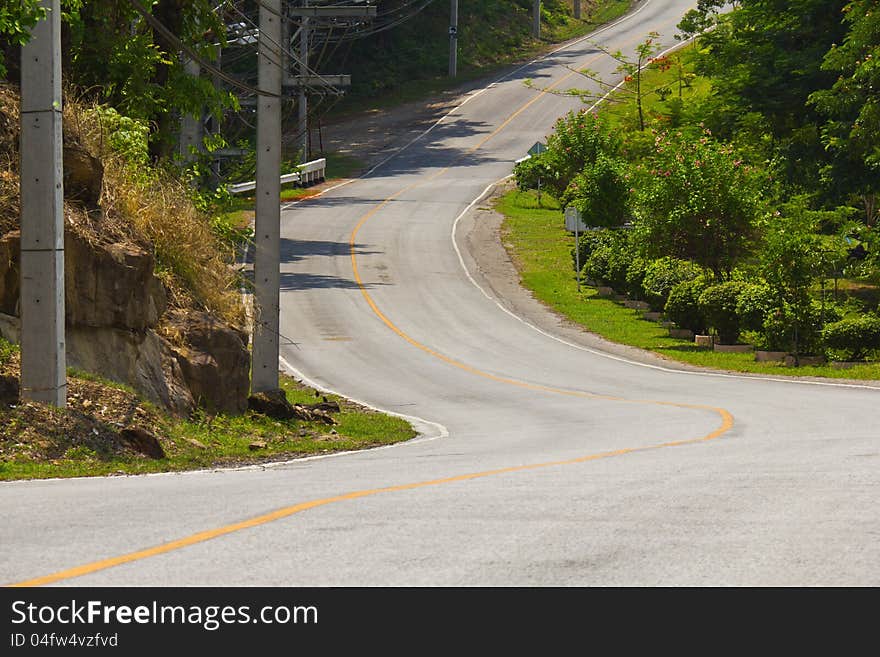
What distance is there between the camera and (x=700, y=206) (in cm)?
3797

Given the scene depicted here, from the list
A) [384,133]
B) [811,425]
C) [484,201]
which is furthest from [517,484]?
[384,133]

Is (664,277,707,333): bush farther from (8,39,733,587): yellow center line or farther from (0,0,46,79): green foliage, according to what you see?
(0,0,46,79): green foliage

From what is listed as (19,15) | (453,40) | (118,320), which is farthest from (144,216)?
(453,40)

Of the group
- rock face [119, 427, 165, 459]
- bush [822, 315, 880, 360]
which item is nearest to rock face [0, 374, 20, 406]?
rock face [119, 427, 165, 459]

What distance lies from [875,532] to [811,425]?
11.9 metres

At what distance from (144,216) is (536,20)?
85.4 metres

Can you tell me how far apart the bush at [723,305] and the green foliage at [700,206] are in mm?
3351

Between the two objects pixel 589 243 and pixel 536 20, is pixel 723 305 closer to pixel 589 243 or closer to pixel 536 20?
pixel 589 243

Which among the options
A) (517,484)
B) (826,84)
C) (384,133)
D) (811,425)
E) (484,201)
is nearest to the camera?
(517,484)

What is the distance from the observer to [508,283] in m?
47.8

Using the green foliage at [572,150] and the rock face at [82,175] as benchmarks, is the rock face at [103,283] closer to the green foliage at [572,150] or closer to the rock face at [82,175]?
the rock face at [82,175]

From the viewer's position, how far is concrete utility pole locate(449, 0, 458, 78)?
85875mm

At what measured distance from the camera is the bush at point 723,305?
34.7 metres
